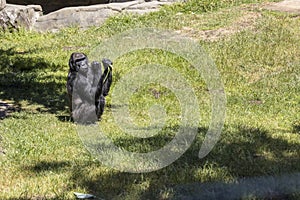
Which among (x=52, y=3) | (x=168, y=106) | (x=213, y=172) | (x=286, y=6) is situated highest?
(x=213, y=172)

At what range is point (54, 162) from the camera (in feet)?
19.0

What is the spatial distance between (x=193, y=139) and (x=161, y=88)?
3261 millimetres

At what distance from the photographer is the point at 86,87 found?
7289 mm

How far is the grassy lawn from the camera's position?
5.20 metres

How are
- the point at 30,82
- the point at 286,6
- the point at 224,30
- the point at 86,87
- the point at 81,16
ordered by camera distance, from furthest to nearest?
1. the point at 81,16
2. the point at 286,6
3. the point at 224,30
4. the point at 30,82
5. the point at 86,87

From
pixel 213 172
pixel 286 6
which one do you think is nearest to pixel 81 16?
pixel 286 6

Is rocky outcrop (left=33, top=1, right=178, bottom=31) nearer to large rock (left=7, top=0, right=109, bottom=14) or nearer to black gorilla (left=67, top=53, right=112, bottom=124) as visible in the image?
large rock (left=7, top=0, right=109, bottom=14)

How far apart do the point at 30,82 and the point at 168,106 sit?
2.84 meters

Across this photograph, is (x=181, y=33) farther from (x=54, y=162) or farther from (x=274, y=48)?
(x=54, y=162)

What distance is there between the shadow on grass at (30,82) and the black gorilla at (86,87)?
1.03 meters

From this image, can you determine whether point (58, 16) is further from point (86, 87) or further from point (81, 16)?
point (86, 87)

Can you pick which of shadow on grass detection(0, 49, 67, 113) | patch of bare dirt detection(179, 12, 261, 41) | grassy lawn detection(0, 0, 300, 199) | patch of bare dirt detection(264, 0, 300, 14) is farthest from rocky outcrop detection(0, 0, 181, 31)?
patch of bare dirt detection(264, 0, 300, 14)

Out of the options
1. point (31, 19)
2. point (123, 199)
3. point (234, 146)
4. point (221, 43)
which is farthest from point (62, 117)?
point (31, 19)

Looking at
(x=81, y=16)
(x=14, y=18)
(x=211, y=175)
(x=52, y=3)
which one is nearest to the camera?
(x=211, y=175)
